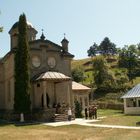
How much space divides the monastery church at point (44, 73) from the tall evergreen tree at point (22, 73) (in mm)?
1566

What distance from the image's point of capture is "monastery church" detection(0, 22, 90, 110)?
125 feet

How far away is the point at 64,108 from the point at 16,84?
606 cm

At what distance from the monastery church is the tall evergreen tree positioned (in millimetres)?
1566

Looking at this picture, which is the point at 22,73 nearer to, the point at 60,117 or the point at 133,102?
Answer: the point at 60,117

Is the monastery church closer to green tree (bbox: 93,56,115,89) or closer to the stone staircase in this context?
the stone staircase

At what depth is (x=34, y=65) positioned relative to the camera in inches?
1535

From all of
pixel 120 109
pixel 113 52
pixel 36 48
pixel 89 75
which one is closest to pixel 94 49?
pixel 113 52

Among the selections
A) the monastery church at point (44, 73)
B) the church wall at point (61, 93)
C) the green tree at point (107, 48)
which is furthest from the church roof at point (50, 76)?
the green tree at point (107, 48)

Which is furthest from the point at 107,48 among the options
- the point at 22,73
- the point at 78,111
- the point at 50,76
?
the point at 22,73

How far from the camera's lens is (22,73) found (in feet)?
119

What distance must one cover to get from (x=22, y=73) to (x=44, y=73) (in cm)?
278

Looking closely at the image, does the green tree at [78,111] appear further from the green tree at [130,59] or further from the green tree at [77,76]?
the green tree at [130,59]

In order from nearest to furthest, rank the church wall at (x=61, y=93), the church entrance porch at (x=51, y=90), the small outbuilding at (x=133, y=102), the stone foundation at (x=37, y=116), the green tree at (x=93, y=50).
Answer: the stone foundation at (x=37, y=116) → the church entrance porch at (x=51, y=90) → the church wall at (x=61, y=93) → the small outbuilding at (x=133, y=102) → the green tree at (x=93, y=50)

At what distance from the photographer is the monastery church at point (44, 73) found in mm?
38000
